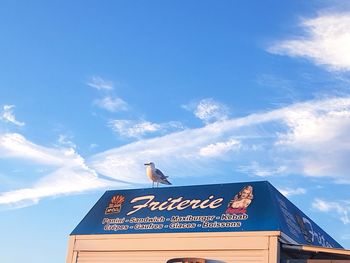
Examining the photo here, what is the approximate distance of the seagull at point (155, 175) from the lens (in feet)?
76.4

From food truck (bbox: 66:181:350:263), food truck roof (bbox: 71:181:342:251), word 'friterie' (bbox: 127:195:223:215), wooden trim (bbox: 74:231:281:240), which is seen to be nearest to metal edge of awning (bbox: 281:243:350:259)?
food truck (bbox: 66:181:350:263)

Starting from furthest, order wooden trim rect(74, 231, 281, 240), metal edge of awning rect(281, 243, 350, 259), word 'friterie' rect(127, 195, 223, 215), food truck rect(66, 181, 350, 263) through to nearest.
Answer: word 'friterie' rect(127, 195, 223, 215), food truck rect(66, 181, 350, 263), wooden trim rect(74, 231, 281, 240), metal edge of awning rect(281, 243, 350, 259)

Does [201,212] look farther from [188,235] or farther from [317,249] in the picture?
[317,249]

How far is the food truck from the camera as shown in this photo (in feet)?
60.5

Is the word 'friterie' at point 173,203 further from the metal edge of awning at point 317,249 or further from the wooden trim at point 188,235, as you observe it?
the metal edge of awning at point 317,249

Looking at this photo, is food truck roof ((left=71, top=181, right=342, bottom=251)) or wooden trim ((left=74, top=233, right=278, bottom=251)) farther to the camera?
food truck roof ((left=71, top=181, right=342, bottom=251))

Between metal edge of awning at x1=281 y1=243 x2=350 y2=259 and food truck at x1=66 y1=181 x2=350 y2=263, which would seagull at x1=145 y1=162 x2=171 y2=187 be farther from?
metal edge of awning at x1=281 y1=243 x2=350 y2=259

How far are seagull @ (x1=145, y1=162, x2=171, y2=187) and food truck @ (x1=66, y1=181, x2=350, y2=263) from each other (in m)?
0.95

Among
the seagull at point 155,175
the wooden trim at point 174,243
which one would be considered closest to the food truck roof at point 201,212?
the wooden trim at point 174,243

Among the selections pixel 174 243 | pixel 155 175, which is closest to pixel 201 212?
pixel 174 243

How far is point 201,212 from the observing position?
20.0 metres

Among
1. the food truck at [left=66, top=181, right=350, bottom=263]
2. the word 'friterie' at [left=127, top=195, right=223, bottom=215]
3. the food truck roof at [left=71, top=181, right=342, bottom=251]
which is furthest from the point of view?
the word 'friterie' at [left=127, top=195, right=223, bottom=215]

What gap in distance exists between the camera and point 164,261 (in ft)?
64.9

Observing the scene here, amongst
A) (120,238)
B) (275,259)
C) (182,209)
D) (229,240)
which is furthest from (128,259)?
(275,259)
